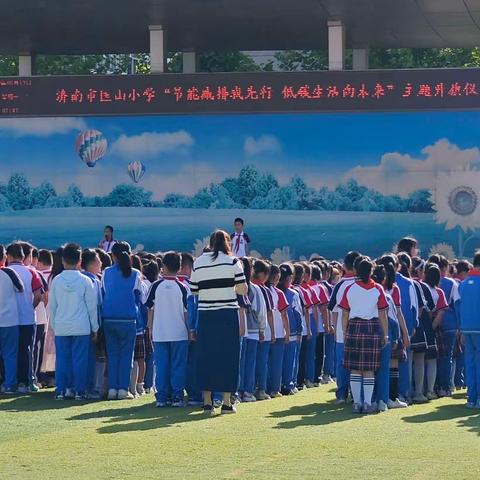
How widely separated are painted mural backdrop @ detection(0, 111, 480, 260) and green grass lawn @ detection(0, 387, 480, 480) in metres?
13.2

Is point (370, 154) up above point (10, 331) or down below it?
above

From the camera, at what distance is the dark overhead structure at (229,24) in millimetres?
29125

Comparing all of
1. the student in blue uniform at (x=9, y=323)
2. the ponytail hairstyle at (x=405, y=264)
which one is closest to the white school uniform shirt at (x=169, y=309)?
the student in blue uniform at (x=9, y=323)

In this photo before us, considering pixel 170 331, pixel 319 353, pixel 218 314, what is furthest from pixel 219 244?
pixel 319 353

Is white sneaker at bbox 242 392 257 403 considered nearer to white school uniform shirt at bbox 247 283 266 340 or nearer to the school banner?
white school uniform shirt at bbox 247 283 266 340

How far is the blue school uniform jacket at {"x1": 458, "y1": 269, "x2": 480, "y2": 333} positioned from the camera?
14953mm

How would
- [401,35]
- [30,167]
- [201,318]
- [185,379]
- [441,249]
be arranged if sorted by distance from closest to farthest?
[201,318], [185,379], [441,249], [30,167], [401,35]

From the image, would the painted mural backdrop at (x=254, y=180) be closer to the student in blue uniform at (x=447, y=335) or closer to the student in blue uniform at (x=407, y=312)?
the student in blue uniform at (x=447, y=335)

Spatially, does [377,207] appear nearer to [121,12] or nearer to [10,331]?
[121,12]

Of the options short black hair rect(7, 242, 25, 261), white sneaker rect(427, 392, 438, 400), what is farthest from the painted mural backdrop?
short black hair rect(7, 242, 25, 261)

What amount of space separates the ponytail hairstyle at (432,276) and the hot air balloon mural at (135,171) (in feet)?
46.2

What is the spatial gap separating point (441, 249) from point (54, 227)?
801 cm

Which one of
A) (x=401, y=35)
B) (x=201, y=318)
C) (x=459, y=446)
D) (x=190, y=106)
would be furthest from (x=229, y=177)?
(x=459, y=446)

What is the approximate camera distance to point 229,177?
1142 inches
